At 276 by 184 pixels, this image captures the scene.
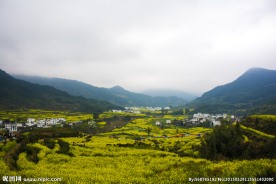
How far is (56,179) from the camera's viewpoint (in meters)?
35.8

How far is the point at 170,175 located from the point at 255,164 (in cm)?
1200

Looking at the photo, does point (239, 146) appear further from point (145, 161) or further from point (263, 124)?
point (263, 124)

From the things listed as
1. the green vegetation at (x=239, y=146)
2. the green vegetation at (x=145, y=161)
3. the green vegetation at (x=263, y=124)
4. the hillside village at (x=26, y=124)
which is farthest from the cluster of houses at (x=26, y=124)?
the green vegetation at (x=263, y=124)

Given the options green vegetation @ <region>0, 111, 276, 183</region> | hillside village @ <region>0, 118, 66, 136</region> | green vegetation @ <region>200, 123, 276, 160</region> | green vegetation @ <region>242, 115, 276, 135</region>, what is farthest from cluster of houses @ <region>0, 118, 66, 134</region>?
green vegetation @ <region>242, 115, 276, 135</region>

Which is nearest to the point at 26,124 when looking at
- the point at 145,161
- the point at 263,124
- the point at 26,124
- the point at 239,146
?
the point at 26,124

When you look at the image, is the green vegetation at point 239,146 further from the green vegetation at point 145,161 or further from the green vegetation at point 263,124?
the green vegetation at point 263,124

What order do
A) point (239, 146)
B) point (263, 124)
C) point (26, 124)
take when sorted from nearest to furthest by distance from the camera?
point (239, 146)
point (263, 124)
point (26, 124)

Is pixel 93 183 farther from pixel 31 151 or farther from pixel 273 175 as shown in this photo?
pixel 31 151

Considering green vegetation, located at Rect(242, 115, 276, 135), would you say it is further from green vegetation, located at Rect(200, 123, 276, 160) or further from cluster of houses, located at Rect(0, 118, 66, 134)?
cluster of houses, located at Rect(0, 118, 66, 134)

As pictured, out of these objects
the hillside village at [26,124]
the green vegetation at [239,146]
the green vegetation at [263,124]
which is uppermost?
the green vegetation at [263,124]

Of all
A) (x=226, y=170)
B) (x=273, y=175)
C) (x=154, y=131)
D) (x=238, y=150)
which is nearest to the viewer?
(x=273, y=175)

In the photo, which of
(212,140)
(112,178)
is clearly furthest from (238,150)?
(112,178)

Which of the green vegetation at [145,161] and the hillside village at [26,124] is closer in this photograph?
the green vegetation at [145,161]

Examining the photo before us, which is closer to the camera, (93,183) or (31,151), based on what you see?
(93,183)
